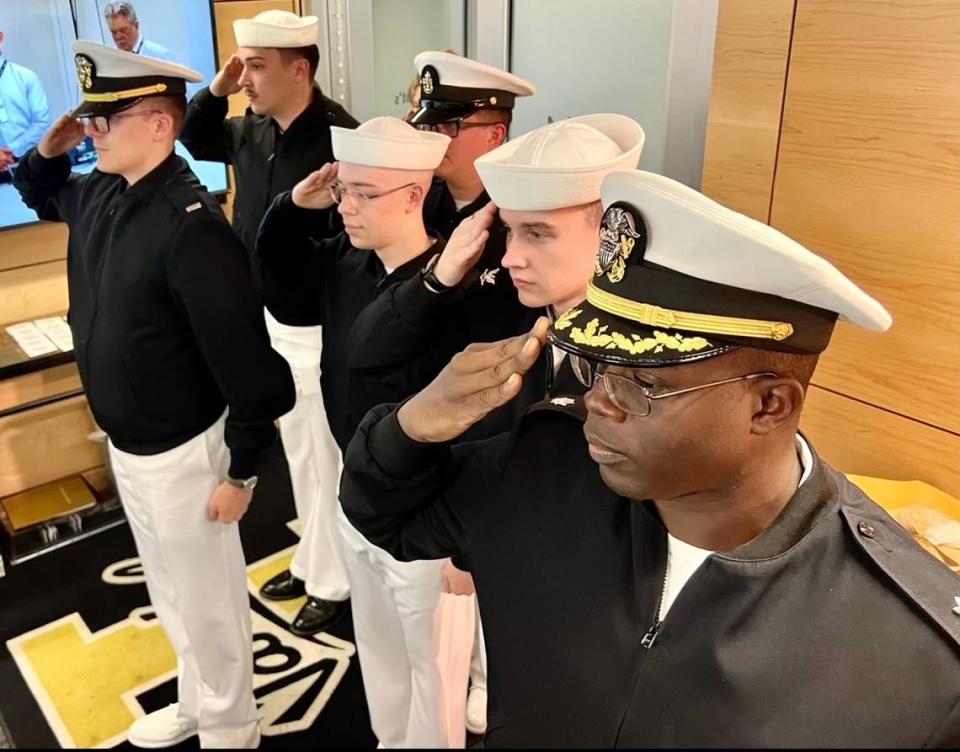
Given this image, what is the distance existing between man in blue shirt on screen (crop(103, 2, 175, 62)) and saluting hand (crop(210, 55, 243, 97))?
24 cm

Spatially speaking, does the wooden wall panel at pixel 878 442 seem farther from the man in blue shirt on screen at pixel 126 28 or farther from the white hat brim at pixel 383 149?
the man in blue shirt on screen at pixel 126 28

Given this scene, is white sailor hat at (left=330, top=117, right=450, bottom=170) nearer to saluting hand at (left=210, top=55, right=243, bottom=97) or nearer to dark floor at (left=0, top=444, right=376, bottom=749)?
Result: saluting hand at (left=210, top=55, right=243, bottom=97)

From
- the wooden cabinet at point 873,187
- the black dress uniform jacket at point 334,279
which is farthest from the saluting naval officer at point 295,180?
the wooden cabinet at point 873,187

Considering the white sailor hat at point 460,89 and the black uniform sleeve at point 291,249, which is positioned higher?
the white sailor hat at point 460,89

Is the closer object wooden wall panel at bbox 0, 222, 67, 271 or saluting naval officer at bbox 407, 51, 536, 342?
saluting naval officer at bbox 407, 51, 536, 342

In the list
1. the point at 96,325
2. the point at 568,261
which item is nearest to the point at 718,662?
the point at 568,261

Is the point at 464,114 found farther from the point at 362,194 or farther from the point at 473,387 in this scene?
the point at 473,387

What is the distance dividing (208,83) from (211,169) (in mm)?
380

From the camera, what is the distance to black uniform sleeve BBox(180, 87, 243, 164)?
10.8 feet

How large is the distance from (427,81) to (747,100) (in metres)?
0.90

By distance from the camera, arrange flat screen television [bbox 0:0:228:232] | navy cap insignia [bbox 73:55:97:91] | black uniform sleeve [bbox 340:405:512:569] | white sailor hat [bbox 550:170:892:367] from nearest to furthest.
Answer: white sailor hat [bbox 550:170:892:367]
black uniform sleeve [bbox 340:405:512:569]
navy cap insignia [bbox 73:55:97:91]
flat screen television [bbox 0:0:228:232]

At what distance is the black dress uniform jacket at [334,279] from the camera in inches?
81.6

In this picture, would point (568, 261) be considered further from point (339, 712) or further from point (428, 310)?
point (339, 712)

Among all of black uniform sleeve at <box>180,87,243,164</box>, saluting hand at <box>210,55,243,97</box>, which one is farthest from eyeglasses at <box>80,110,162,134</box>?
black uniform sleeve at <box>180,87,243,164</box>
